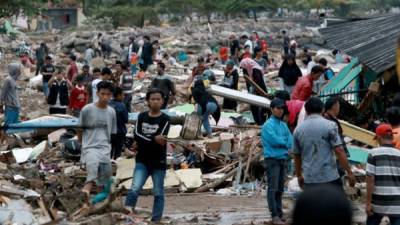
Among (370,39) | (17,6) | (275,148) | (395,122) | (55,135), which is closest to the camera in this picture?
(395,122)

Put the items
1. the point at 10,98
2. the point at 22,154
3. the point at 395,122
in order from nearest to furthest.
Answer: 1. the point at 395,122
2. the point at 22,154
3. the point at 10,98

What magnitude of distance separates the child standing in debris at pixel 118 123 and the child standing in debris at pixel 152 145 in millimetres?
4061

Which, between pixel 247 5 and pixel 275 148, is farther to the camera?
pixel 247 5

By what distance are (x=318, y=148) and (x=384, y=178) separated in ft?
3.19

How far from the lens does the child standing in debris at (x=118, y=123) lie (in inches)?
540

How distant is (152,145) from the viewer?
9.53m

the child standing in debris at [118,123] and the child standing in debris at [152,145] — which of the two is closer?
the child standing in debris at [152,145]

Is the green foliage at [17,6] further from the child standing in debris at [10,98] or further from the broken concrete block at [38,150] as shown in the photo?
the broken concrete block at [38,150]

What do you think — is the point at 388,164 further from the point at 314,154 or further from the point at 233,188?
the point at 233,188

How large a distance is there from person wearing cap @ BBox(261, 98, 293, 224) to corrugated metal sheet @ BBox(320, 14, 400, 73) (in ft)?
10.7

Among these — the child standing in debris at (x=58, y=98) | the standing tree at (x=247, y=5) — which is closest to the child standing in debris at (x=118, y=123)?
the child standing in debris at (x=58, y=98)

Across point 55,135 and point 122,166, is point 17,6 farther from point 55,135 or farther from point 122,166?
point 122,166

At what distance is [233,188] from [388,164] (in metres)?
4.85

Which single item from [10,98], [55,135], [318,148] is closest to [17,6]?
[10,98]
